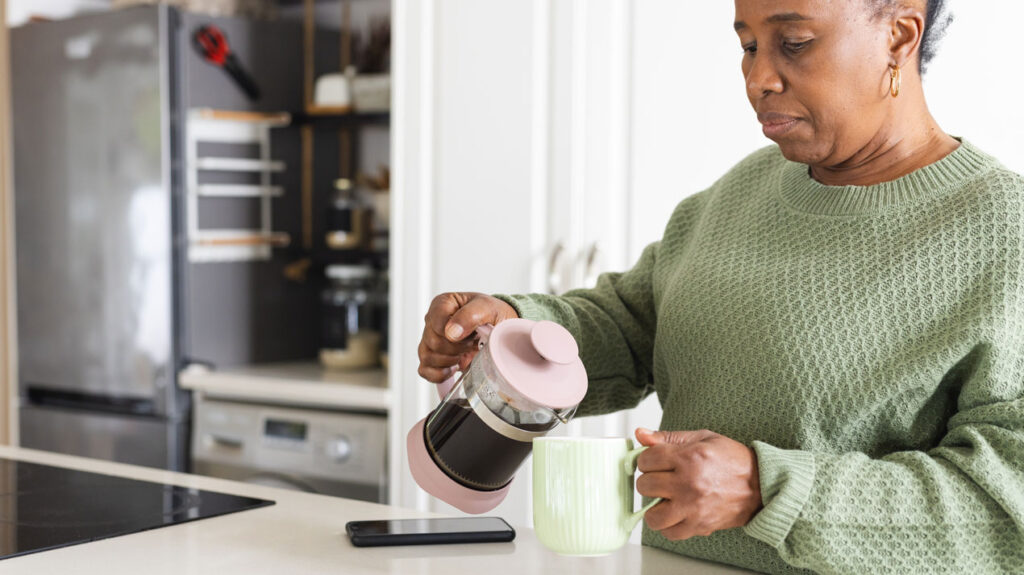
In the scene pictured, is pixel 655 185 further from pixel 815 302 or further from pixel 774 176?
pixel 815 302

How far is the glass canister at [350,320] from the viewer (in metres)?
2.74

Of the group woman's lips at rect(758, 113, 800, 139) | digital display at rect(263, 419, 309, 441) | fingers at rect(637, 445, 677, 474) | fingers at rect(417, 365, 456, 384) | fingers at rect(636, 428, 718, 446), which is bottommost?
digital display at rect(263, 419, 309, 441)

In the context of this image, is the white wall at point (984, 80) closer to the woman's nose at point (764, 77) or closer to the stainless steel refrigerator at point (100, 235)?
the woman's nose at point (764, 77)

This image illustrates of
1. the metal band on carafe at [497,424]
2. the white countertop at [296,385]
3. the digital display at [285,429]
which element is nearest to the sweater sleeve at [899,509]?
the metal band on carafe at [497,424]

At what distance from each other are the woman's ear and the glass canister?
1.85 metres

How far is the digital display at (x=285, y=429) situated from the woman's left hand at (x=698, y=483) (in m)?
1.68

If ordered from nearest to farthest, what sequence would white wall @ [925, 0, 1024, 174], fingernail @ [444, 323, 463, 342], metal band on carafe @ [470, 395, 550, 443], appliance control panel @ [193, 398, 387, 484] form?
metal band on carafe @ [470, 395, 550, 443] → fingernail @ [444, 323, 463, 342] → white wall @ [925, 0, 1024, 174] → appliance control panel @ [193, 398, 387, 484]

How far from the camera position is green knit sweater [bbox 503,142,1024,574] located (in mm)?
903

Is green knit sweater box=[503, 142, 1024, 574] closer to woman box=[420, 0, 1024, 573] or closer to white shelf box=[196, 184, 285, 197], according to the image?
woman box=[420, 0, 1024, 573]

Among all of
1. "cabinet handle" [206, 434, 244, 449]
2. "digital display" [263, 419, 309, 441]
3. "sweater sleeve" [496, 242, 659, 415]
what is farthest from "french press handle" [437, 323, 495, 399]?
"cabinet handle" [206, 434, 244, 449]

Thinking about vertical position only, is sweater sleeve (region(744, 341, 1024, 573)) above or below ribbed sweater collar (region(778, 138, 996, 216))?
below

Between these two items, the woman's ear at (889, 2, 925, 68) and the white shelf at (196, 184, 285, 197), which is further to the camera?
the white shelf at (196, 184, 285, 197)

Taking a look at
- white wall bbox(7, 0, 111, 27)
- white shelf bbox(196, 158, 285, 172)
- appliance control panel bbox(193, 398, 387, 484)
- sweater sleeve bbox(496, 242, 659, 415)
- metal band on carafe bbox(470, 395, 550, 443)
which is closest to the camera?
metal band on carafe bbox(470, 395, 550, 443)

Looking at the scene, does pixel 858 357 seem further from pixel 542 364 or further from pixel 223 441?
pixel 223 441
